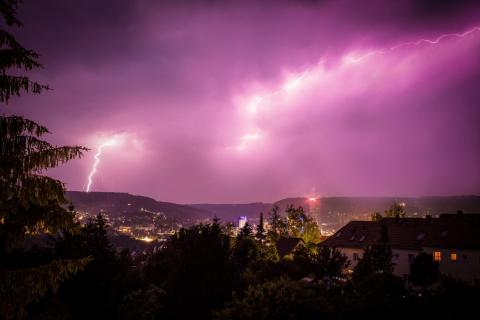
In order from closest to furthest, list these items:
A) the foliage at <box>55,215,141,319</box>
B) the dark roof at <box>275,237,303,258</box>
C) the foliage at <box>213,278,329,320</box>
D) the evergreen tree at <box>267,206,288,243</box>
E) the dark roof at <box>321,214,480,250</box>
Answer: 1. the foliage at <box>213,278,329,320</box>
2. the foliage at <box>55,215,141,319</box>
3. the dark roof at <box>321,214,480,250</box>
4. the dark roof at <box>275,237,303,258</box>
5. the evergreen tree at <box>267,206,288,243</box>

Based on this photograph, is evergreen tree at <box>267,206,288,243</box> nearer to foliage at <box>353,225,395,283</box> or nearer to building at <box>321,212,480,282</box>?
building at <box>321,212,480,282</box>

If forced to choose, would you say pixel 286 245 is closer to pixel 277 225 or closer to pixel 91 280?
pixel 277 225

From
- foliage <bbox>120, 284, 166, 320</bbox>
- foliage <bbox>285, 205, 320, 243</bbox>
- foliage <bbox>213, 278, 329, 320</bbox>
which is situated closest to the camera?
foliage <bbox>213, 278, 329, 320</bbox>

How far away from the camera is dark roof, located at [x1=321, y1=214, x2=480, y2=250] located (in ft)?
145

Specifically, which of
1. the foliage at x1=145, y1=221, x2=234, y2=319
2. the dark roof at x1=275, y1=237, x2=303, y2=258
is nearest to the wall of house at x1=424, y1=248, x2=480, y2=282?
the dark roof at x1=275, y1=237, x2=303, y2=258

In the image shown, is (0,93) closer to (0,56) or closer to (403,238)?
(0,56)

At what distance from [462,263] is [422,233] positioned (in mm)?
7097

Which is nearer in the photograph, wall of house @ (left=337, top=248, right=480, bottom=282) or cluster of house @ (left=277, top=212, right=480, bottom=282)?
wall of house @ (left=337, top=248, right=480, bottom=282)

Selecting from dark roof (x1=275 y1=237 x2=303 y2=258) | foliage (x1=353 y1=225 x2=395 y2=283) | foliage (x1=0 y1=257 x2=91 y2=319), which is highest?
foliage (x1=0 y1=257 x2=91 y2=319)

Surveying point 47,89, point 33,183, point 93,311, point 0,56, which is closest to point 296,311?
point 93,311

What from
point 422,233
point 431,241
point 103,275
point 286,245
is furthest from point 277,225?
point 103,275

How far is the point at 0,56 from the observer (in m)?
7.76

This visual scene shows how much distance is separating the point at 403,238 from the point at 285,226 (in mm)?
24469

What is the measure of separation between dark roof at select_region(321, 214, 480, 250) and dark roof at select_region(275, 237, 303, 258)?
5348 millimetres
